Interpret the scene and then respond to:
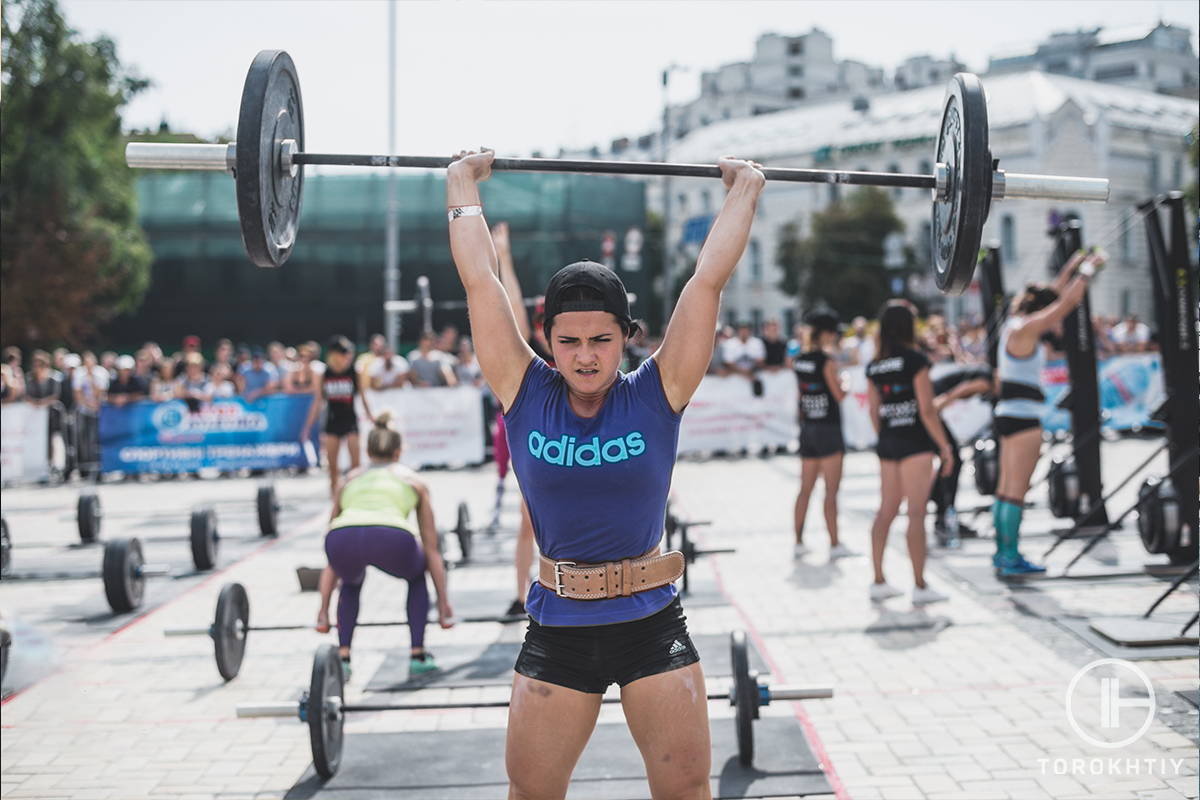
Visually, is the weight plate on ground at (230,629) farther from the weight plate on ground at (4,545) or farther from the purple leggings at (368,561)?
the weight plate on ground at (4,545)

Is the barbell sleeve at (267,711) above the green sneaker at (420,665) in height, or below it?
above

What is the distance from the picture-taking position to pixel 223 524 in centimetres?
1170

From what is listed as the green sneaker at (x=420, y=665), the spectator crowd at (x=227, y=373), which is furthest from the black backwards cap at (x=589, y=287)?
the spectator crowd at (x=227, y=373)

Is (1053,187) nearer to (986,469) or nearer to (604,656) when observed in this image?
(604,656)

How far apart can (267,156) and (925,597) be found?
4991 millimetres

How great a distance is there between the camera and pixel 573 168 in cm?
364

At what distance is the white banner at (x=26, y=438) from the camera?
1483cm

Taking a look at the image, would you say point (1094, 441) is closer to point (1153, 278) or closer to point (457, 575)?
point (1153, 278)

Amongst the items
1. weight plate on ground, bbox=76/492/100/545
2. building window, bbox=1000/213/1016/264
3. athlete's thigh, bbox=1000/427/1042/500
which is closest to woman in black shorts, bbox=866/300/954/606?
athlete's thigh, bbox=1000/427/1042/500

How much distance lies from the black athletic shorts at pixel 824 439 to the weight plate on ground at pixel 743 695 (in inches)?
161

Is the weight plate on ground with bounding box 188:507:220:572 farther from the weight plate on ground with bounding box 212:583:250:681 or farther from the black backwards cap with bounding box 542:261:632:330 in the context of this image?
the black backwards cap with bounding box 542:261:632:330

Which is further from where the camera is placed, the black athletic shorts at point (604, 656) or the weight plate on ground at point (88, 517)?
the weight plate on ground at point (88, 517)

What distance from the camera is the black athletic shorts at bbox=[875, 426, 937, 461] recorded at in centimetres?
705

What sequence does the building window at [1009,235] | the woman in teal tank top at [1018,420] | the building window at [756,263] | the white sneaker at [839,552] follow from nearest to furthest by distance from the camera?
1. the woman in teal tank top at [1018,420]
2. the white sneaker at [839,552]
3. the building window at [1009,235]
4. the building window at [756,263]
